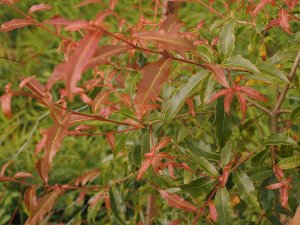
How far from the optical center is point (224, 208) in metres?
1.05

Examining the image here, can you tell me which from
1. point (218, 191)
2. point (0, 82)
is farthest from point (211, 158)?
point (0, 82)

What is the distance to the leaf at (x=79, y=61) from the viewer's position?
2.04 ft

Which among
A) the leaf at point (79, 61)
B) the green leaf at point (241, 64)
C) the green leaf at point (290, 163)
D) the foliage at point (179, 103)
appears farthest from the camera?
the green leaf at point (290, 163)

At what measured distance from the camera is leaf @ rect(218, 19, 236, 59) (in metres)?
0.98

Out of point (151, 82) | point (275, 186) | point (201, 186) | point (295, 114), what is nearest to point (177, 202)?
point (201, 186)

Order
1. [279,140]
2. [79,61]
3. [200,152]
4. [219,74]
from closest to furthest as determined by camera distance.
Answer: [79,61] → [219,74] → [279,140] → [200,152]

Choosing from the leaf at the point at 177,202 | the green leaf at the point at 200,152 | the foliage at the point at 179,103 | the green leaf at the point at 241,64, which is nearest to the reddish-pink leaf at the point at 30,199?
the foliage at the point at 179,103

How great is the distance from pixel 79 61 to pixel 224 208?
0.56 m

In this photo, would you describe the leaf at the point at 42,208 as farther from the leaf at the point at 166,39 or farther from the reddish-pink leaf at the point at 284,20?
the reddish-pink leaf at the point at 284,20

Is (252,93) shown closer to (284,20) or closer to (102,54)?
(284,20)

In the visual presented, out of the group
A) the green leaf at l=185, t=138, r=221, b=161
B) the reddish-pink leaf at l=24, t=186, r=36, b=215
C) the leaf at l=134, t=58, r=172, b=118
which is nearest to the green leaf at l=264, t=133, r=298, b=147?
the green leaf at l=185, t=138, r=221, b=161

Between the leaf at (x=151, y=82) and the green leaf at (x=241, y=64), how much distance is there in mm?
193

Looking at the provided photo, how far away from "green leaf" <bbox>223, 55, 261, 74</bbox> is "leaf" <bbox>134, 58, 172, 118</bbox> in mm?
193

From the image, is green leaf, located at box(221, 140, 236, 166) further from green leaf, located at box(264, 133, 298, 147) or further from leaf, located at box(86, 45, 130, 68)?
leaf, located at box(86, 45, 130, 68)
